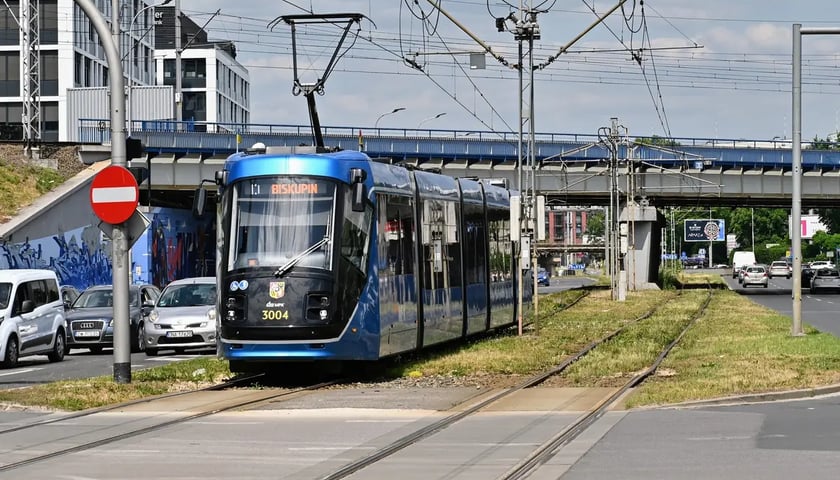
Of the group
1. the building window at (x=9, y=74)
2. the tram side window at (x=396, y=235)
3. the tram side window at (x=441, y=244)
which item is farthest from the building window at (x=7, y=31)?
the tram side window at (x=396, y=235)

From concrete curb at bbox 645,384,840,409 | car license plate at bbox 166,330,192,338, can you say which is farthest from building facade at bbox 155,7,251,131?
concrete curb at bbox 645,384,840,409

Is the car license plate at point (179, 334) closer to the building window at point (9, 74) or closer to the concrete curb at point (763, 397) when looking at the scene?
the concrete curb at point (763, 397)

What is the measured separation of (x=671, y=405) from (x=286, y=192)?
6.45 meters

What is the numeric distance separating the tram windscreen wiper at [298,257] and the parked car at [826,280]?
62.2 metres

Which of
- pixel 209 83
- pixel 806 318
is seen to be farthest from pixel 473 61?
pixel 209 83

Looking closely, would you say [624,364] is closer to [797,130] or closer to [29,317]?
[797,130]

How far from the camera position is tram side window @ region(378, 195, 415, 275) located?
21.3 metres

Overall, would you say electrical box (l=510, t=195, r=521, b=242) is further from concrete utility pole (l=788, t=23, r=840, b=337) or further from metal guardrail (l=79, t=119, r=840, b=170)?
metal guardrail (l=79, t=119, r=840, b=170)

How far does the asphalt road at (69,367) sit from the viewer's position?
937 inches

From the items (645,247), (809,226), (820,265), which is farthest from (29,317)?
(809,226)

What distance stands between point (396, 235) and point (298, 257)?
259 cm

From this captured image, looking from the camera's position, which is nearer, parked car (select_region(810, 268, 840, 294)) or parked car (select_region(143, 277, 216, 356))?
parked car (select_region(143, 277, 216, 356))

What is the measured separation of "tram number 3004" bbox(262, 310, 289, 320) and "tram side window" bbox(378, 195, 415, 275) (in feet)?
6.07

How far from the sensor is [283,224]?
1998 cm
